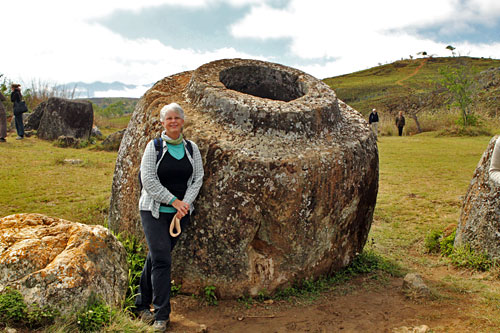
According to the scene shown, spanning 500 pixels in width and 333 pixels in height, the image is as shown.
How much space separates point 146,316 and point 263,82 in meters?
4.26

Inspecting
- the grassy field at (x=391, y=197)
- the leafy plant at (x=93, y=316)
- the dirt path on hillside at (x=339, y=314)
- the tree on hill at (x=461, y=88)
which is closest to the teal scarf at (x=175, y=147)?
the leafy plant at (x=93, y=316)

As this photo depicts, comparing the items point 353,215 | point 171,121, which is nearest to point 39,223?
point 171,121

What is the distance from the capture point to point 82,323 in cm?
381

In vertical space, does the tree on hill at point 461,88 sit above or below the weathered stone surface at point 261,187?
above

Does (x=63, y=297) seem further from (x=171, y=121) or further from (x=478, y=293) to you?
(x=478, y=293)

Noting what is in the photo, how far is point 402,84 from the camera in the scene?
2729 inches

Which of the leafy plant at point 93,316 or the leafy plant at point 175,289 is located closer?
the leafy plant at point 93,316

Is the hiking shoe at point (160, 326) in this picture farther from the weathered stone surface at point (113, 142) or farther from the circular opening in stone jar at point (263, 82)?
the weathered stone surface at point (113, 142)

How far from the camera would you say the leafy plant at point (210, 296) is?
4.94 meters

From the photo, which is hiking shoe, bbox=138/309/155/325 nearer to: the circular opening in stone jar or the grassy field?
the grassy field

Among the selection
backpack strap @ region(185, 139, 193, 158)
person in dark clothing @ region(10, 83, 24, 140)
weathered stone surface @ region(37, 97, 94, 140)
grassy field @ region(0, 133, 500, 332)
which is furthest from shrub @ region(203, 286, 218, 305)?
weathered stone surface @ region(37, 97, 94, 140)

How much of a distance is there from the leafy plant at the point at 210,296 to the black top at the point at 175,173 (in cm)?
122

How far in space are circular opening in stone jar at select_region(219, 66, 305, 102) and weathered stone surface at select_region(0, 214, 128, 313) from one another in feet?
11.3

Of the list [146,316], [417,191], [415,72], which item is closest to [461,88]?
[417,191]
